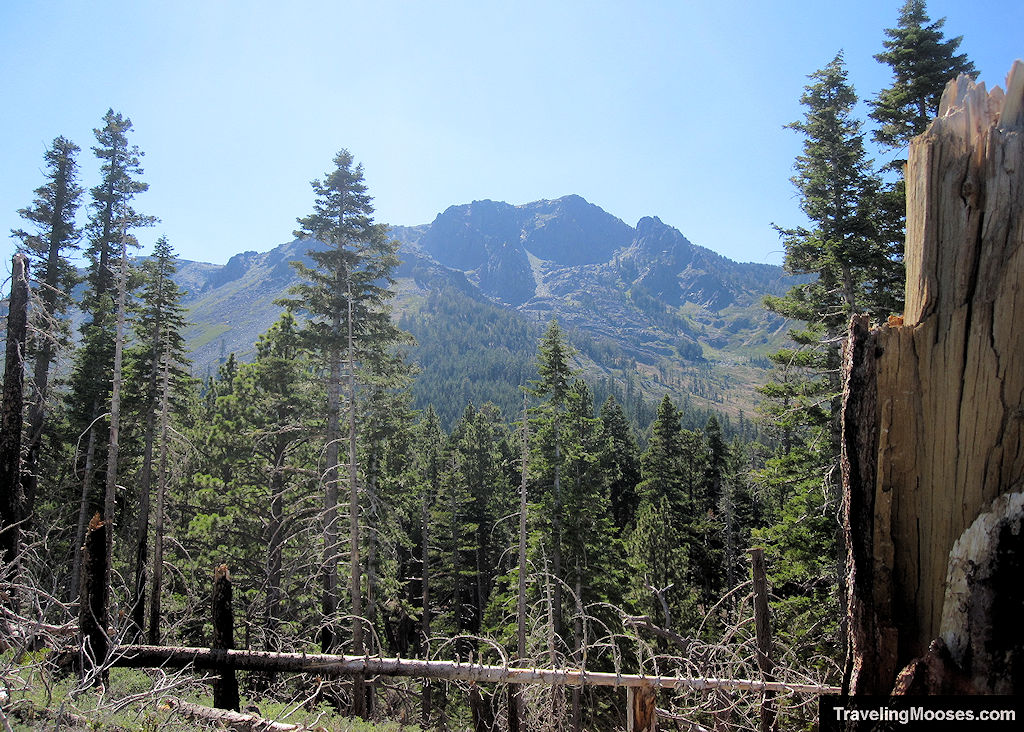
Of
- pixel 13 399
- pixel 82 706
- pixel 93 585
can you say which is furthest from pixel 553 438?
pixel 82 706

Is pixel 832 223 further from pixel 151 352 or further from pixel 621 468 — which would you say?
pixel 621 468

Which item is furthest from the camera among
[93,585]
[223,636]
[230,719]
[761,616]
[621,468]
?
[621,468]

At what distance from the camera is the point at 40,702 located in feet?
21.2

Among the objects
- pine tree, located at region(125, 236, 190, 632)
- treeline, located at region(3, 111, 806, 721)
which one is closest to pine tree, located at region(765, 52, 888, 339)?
treeline, located at region(3, 111, 806, 721)

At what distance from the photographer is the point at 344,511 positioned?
16312 mm

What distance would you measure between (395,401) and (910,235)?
59.7 feet

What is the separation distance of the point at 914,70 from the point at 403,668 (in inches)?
663

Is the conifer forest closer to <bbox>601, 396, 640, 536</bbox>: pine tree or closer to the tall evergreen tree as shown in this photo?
the tall evergreen tree

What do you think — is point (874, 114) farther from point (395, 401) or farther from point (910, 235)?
point (395, 401)

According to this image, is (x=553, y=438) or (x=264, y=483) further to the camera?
(x=553, y=438)

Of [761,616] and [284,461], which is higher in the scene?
[284,461]

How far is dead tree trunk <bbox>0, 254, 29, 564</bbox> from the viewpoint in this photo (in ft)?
29.1

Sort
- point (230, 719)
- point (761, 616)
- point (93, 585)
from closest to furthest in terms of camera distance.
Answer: point (230, 719)
point (761, 616)
point (93, 585)

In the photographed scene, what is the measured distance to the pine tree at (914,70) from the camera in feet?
41.4
